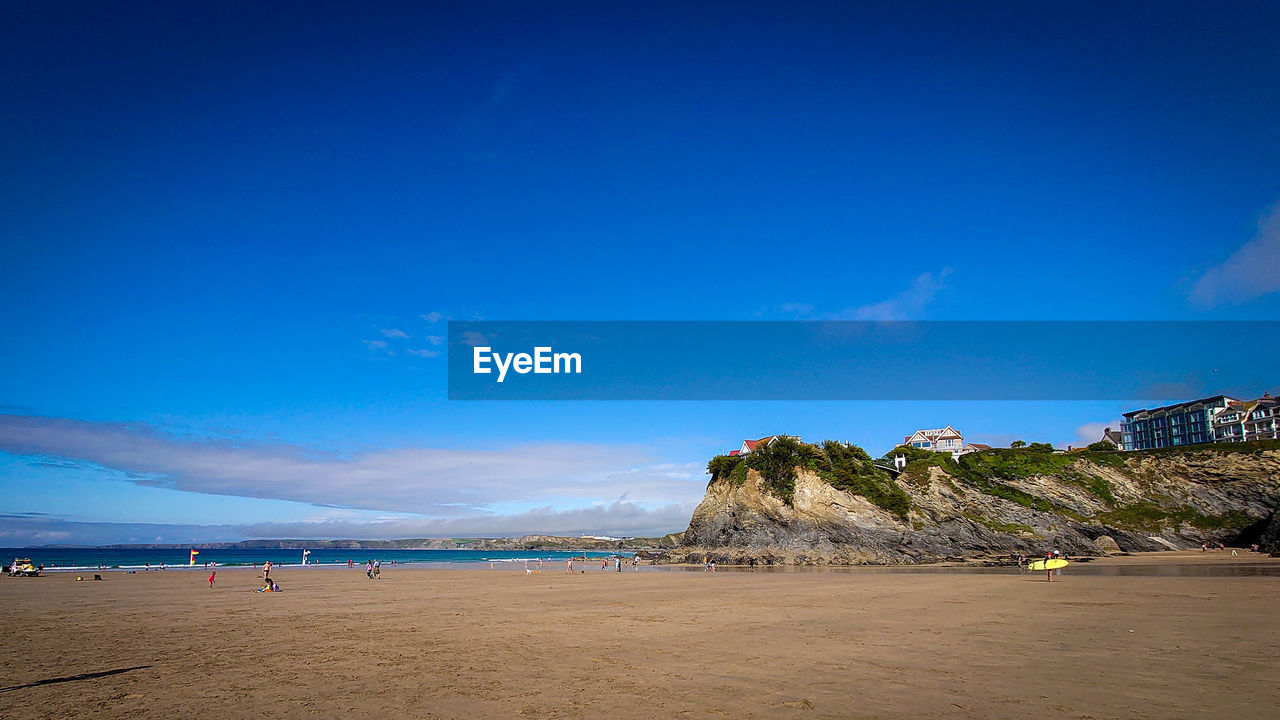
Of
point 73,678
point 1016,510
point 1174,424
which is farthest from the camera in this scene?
point 1174,424

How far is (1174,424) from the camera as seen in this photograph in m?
136

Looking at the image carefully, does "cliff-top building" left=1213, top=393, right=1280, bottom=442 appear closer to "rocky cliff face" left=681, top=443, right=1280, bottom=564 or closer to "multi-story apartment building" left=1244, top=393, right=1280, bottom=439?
"multi-story apartment building" left=1244, top=393, right=1280, bottom=439

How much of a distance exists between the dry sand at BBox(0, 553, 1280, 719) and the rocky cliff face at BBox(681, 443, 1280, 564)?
4980 cm

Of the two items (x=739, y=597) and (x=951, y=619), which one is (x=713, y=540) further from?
(x=951, y=619)

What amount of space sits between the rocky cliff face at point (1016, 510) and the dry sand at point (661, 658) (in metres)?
→ 49.8

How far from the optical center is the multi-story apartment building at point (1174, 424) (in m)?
126

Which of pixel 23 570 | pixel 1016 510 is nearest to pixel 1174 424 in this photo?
pixel 1016 510

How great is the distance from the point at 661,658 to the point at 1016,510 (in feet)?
271

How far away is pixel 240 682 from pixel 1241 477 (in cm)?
10397

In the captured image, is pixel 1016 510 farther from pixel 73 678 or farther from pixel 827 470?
pixel 73 678

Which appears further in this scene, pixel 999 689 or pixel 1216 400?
pixel 1216 400

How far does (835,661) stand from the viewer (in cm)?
1363

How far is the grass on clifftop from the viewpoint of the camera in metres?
81.1

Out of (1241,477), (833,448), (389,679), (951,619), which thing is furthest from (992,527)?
(389,679)
